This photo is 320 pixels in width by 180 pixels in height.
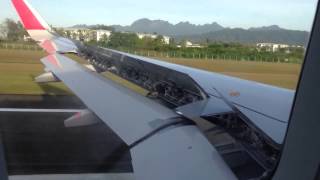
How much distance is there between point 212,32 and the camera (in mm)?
1603

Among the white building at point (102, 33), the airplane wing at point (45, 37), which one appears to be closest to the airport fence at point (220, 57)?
the white building at point (102, 33)

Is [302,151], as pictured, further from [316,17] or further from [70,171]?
[70,171]

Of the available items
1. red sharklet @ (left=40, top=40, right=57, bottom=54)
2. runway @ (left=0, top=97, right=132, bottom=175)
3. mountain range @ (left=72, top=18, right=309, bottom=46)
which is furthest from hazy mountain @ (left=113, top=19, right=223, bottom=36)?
red sharklet @ (left=40, top=40, right=57, bottom=54)

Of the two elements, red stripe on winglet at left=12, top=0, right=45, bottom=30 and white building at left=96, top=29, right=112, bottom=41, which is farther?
red stripe on winglet at left=12, top=0, right=45, bottom=30

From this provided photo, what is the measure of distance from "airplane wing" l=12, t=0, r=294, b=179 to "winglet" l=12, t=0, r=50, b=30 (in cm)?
71

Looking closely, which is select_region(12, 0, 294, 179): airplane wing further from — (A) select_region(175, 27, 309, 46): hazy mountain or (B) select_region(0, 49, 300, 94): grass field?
(A) select_region(175, 27, 309, 46): hazy mountain

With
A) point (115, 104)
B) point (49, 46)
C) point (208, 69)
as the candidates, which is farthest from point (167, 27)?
point (49, 46)

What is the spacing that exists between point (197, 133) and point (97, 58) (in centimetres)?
193

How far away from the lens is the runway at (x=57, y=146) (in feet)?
9.98

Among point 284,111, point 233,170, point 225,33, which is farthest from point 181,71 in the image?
point 233,170

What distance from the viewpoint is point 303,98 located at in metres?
0.89

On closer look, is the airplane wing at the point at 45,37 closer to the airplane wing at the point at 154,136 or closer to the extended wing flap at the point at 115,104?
the extended wing flap at the point at 115,104

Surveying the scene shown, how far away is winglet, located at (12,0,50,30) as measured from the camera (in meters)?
3.06

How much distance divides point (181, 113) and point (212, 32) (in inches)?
16.7
